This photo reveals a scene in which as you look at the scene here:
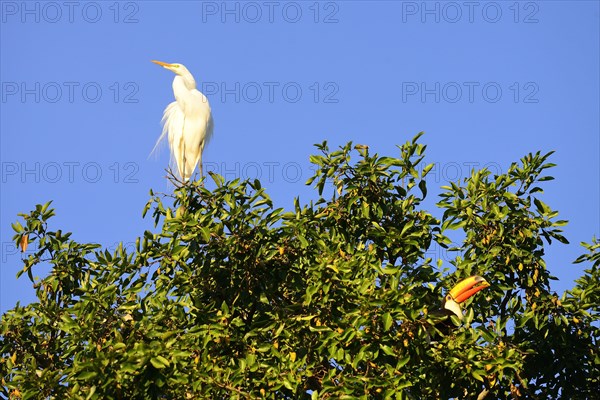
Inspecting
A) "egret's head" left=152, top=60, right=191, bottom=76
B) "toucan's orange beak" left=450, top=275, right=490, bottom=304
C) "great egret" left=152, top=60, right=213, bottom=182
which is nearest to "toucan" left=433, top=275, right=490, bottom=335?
"toucan's orange beak" left=450, top=275, right=490, bottom=304

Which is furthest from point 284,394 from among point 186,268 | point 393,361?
point 186,268

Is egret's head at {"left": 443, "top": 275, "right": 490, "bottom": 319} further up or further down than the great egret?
→ further down

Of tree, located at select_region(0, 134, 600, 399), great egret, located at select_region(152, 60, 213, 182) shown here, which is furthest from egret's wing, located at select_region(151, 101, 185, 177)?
tree, located at select_region(0, 134, 600, 399)

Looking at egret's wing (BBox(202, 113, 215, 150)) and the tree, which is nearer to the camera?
the tree

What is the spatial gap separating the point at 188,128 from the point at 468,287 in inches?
245

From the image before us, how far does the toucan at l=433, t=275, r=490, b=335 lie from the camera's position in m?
7.29

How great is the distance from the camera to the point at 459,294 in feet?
24.2

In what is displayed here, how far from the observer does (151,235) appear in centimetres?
771

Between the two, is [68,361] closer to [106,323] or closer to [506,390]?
[106,323]

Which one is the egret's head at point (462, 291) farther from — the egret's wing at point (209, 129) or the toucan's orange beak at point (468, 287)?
the egret's wing at point (209, 129)

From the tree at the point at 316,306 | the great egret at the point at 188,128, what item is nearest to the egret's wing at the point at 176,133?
the great egret at the point at 188,128

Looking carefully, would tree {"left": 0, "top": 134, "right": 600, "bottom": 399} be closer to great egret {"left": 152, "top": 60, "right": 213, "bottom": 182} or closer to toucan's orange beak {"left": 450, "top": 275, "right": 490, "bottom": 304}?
toucan's orange beak {"left": 450, "top": 275, "right": 490, "bottom": 304}

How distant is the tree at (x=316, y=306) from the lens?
21.8ft

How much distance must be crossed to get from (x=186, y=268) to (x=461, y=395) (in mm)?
2222
